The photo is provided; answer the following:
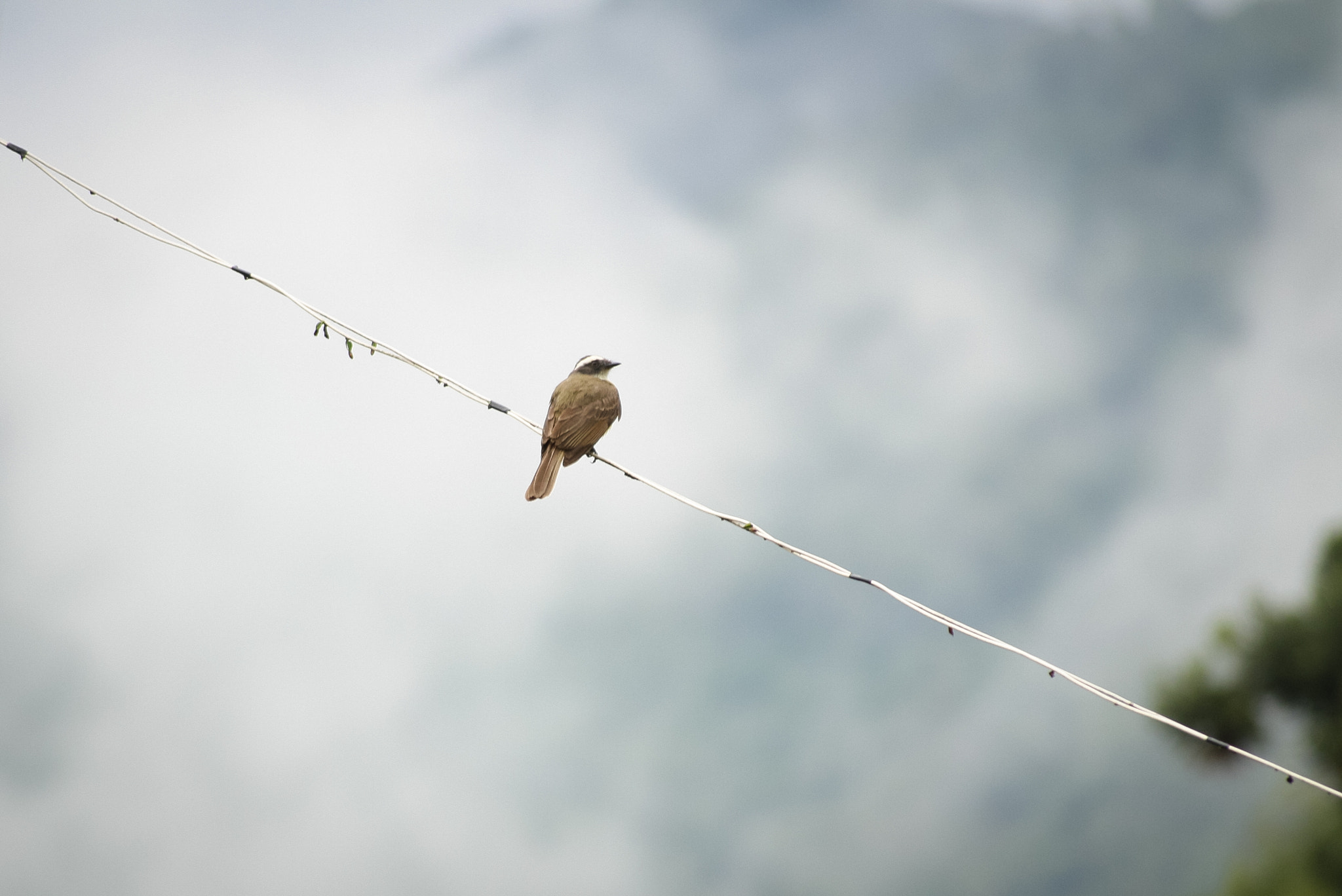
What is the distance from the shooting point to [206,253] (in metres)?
7.25

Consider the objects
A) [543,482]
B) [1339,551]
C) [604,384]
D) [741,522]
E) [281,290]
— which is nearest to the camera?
[741,522]

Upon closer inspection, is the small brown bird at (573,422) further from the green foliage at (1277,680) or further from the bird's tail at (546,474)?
the green foliage at (1277,680)

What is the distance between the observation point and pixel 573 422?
953cm

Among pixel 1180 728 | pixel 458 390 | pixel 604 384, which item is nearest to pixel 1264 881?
pixel 1180 728

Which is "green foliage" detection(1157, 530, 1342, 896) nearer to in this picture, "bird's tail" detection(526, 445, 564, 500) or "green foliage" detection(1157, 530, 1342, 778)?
"green foliage" detection(1157, 530, 1342, 778)

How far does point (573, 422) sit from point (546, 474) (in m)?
0.73

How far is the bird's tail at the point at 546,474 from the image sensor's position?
870 centimetres

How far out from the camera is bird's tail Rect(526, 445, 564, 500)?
8.70 metres

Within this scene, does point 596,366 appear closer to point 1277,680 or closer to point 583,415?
point 583,415

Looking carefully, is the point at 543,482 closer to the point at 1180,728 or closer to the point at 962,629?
the point at 962,629

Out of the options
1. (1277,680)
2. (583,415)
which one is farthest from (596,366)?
(1277,680)

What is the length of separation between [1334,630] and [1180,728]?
8.32 meters

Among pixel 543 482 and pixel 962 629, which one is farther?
pixel 543 482

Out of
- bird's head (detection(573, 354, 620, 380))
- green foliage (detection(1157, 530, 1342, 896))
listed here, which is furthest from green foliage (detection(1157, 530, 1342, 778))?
bird's head (detection(573, 354, 620, 380))
